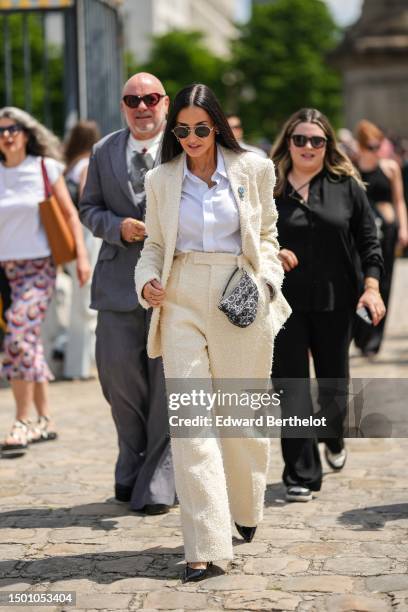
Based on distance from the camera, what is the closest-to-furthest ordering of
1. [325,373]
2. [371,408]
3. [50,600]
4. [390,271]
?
[50,600] < [325,373] < [371,408] < [390,271]

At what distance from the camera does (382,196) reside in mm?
12781

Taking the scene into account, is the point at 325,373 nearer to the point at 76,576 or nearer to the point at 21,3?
the point at 76,576

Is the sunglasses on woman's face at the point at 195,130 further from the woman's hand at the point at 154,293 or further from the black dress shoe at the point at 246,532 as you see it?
the black dress shoe at the point at 246,532

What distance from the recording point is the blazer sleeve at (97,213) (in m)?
7.02

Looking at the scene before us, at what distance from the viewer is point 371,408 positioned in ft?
28.2

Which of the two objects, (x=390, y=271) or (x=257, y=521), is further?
(x=390, y=271)

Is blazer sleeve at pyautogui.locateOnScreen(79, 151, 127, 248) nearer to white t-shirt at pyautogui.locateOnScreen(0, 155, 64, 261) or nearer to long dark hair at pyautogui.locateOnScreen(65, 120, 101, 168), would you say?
white t-shirt at pyautogui.locateOnScreen(0, 155, 64, 261)

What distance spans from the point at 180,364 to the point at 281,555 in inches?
36.6

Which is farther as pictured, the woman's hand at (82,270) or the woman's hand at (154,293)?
the woman's hand at (82,270)

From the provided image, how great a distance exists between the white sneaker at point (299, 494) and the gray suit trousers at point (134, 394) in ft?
1.88

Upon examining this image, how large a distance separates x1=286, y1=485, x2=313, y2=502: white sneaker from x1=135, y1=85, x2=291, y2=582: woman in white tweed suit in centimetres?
114

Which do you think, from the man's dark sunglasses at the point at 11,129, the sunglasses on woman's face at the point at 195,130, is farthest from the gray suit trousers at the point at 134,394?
the man's dark sunglasses at the point at 11,129

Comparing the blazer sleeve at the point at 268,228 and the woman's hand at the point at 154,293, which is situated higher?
the blazer sleeve at the point at 268,228

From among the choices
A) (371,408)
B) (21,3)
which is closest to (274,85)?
(21,3)
